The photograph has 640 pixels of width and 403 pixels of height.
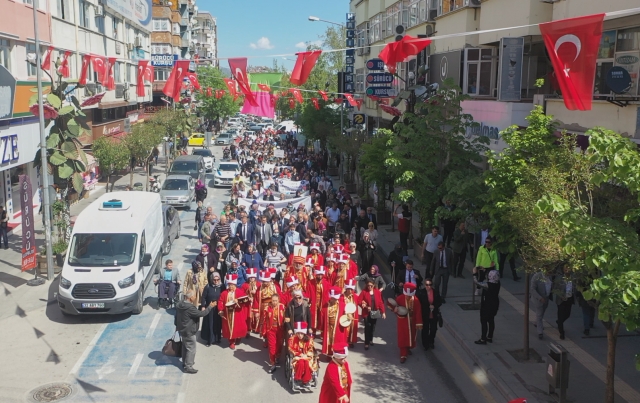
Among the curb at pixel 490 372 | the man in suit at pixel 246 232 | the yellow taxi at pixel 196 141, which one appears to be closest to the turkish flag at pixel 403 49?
the curb at pixel 490 372

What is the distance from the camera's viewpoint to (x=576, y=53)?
9219 millimetres

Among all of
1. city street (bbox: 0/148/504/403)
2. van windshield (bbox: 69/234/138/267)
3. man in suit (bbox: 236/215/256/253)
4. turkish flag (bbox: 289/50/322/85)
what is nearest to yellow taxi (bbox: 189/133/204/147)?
man in suit (bbox: 236/215/256/253)

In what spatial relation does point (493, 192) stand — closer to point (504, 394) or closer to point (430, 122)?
point (504, 394)

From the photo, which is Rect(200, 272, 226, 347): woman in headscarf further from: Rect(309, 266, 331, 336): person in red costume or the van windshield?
the van windshield

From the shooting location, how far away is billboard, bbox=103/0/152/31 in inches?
1599

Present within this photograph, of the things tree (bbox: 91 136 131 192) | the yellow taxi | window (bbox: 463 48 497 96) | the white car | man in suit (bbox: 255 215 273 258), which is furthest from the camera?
the yellow taxi

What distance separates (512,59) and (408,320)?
9.63 meters

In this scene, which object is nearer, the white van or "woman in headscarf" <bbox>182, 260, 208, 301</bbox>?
"woman in headscarf" <bbox>182, 260, 208, 301</bbox>

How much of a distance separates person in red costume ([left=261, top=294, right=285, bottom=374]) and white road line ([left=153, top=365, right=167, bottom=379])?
1874 millimetres

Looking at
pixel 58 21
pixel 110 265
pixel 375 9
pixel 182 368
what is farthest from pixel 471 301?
pixel 375 9

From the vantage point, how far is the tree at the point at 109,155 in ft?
100

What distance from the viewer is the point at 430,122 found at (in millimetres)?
18297

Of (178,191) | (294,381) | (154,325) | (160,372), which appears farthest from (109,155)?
(294,381)

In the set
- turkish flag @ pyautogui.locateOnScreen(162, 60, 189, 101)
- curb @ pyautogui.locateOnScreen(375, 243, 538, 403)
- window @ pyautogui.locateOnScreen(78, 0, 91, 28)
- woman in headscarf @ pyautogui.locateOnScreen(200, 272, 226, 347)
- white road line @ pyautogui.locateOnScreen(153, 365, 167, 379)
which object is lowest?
white road line @ pyautogui.locateOnScreen(153, 365, 167, 379)
